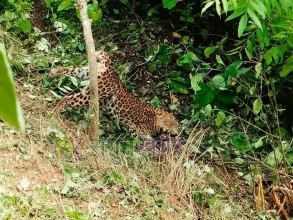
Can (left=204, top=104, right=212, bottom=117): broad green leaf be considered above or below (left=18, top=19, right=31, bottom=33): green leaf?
below

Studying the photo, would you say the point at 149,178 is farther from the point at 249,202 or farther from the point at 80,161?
the point at 249,202

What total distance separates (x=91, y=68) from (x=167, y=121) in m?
1.78

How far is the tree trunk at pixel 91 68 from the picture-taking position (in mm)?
3752

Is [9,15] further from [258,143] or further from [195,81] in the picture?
[258,143]

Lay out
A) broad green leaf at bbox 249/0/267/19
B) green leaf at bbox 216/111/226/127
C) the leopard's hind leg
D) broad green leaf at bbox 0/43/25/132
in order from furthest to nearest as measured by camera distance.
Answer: the leopard's hind leg → green leaf at bbox 216/111/226/127 → broad green leaf at bbox 249/0/267/19 → broad green leaf at bbox 0/43/25/132

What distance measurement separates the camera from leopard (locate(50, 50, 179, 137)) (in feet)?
17.3

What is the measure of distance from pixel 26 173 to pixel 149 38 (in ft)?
10.9

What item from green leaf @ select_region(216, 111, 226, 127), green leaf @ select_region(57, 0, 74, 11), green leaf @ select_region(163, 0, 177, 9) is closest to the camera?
green leaf @ select_region(57, 0, 74, 11)

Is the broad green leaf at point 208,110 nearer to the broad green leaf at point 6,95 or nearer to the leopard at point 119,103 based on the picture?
the leopard at point 119,103

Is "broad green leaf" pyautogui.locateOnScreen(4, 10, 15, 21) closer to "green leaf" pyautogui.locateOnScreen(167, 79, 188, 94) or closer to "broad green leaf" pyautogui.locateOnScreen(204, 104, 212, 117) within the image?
"green leaf" pyautogui.locateOnScreen(167, 79, 188, 94)

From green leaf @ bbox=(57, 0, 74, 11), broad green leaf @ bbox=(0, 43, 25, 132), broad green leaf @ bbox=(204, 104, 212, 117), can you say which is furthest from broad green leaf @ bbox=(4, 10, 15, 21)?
broad green leaf @ bbox=(0, 43, 25, 132)

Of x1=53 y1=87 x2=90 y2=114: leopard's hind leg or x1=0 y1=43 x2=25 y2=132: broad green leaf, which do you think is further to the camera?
x1=53 y1=87 x2=90 y2=114: leopard's hind leg

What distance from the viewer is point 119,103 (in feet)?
17.9

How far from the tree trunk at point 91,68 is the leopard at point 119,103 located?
663 mm
